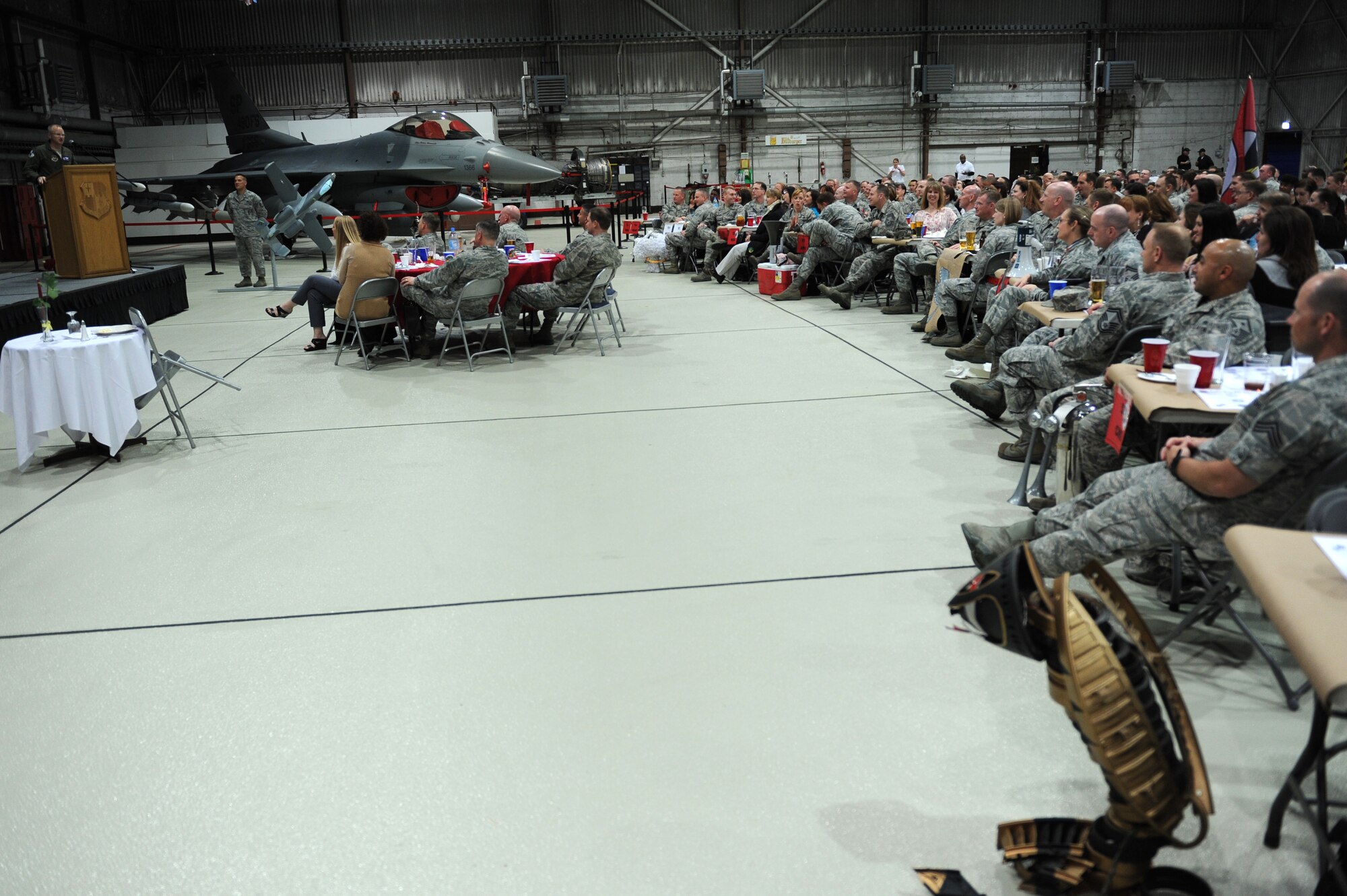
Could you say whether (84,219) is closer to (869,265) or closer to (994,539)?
(869,265)

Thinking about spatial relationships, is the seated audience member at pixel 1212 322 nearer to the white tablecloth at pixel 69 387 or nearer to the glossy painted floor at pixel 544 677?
the glossy painted floor at pixel 544 677

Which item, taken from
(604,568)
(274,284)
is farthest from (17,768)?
(274,284)

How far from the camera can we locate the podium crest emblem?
33.8 ft

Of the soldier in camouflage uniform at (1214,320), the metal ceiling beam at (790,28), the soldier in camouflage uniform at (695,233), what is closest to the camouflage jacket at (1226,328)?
the soldier in camouflage uniform at (1214,320)

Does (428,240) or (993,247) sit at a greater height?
(428,240)

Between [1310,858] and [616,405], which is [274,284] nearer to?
[616,405]

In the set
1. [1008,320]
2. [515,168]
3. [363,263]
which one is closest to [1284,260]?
[1008,320]

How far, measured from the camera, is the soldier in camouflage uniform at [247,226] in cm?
1350

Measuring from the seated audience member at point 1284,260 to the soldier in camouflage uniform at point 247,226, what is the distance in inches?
472

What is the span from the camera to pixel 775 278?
38.8 ft

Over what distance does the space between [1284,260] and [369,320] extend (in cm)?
631

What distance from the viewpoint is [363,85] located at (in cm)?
2517

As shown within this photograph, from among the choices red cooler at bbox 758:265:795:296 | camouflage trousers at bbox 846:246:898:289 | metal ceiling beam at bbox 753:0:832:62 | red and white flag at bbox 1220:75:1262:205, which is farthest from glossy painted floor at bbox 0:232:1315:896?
metal ceiling beam at bbox 753:0:832:62

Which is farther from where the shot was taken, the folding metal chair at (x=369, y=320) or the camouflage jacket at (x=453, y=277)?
the camouflage jacket at (x=453, y=277)
